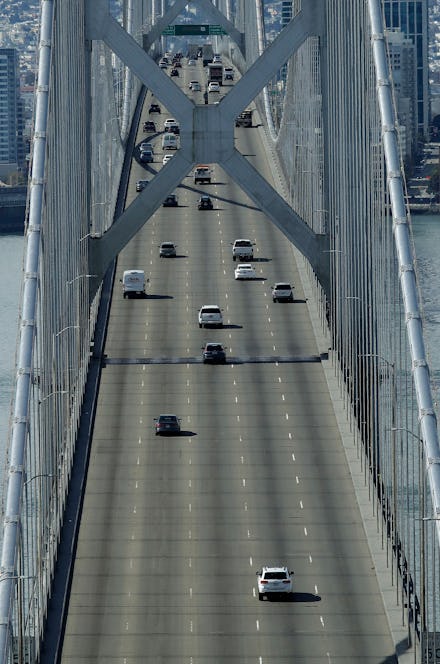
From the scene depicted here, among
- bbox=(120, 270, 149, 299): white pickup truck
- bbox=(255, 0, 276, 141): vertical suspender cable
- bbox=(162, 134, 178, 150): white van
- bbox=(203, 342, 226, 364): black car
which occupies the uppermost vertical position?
bbox=(255, 0, 276, 141): vertical suspender cable

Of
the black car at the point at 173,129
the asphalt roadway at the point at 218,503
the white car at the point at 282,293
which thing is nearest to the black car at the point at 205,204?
the asphalt roadway at the point at 218,503

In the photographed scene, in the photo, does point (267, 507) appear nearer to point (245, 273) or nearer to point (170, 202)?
point (245, 273)

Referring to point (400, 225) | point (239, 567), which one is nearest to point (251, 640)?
point (239, 567)

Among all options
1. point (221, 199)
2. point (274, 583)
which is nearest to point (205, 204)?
point (221, 199)

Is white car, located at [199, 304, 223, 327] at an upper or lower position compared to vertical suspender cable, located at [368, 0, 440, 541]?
lower

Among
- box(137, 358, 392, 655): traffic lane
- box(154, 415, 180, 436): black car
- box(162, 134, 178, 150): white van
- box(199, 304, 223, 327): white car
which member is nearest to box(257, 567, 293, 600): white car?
box(137, 358, 392, 655): traffic lane

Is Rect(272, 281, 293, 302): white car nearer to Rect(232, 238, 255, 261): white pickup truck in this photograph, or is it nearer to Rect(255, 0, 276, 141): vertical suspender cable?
Rect(232, 238, 255, 261): white pickup truck
